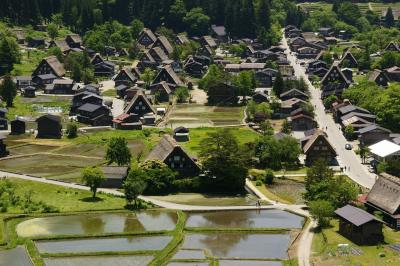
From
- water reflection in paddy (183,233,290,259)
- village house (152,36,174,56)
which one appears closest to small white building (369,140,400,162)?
water reflection in paddy (183,233,290,259)

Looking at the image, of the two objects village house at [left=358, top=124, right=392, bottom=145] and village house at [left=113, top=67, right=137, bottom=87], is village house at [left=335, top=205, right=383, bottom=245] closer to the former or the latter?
village house at [left=358, top=124, right=392, bottom=145]

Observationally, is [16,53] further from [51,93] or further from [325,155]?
[325,155]

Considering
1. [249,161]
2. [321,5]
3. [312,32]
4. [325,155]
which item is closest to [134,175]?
[249,161]

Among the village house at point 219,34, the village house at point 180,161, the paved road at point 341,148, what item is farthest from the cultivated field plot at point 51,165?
the village house at point 219,34

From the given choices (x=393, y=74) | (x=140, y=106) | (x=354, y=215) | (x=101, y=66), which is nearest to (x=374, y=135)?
(x=354, y=215)

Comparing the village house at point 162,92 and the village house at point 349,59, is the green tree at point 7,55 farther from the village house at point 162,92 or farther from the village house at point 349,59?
the village house at point 349,59
